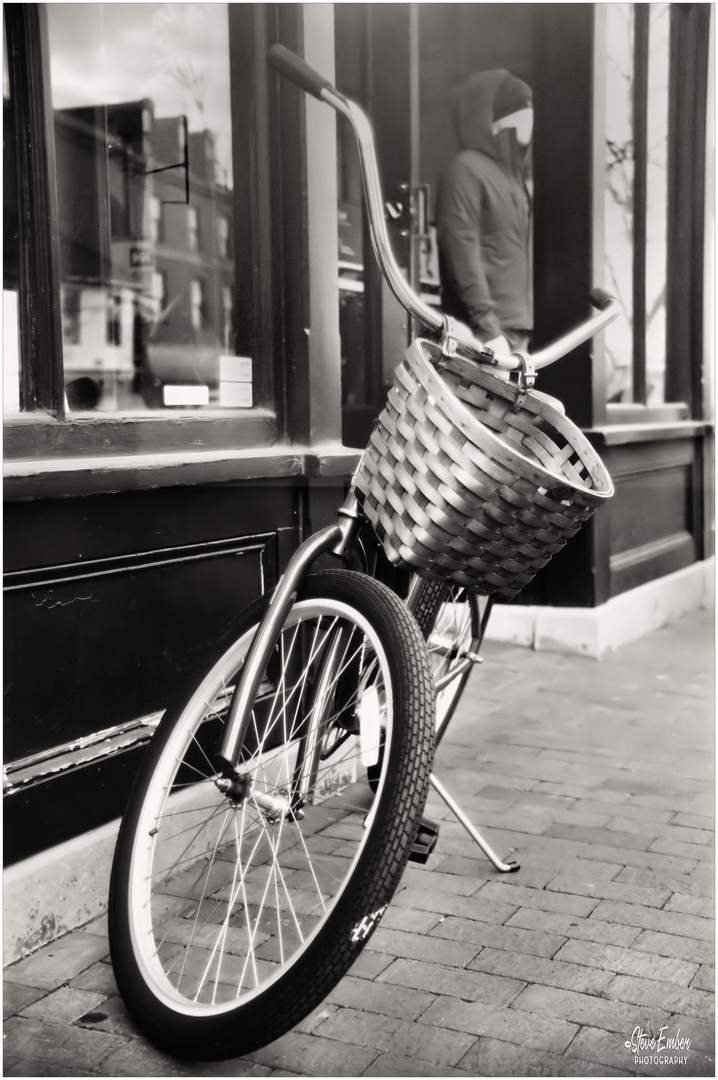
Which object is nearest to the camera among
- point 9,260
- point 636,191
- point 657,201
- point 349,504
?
point 349,504

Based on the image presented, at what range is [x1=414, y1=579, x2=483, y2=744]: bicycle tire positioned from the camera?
9.44ft

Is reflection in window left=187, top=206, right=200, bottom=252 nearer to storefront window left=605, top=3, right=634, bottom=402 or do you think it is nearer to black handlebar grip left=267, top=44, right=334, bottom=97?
black handlebar grip left=267, top=44, right=334, bottom=97

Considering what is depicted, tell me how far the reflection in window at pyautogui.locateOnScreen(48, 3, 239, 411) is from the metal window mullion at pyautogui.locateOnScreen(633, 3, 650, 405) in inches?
135

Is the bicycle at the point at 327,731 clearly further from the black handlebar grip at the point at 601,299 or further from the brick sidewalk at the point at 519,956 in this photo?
the brick sidewalk at the point at 519,956

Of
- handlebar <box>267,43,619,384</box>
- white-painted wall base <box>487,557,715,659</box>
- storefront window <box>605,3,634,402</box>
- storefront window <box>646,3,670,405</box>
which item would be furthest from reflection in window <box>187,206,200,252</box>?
storefront window <box>646,3,670,405</box>

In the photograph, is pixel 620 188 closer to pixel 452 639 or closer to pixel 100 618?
pixel 452 639

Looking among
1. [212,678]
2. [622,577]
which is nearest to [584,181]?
[622,577]

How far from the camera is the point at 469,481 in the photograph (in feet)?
6.79

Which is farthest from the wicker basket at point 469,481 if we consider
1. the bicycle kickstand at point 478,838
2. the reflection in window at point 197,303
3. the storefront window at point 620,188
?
the storefront window at point 620,188

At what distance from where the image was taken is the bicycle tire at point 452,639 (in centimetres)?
288

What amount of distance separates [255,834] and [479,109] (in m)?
3.74

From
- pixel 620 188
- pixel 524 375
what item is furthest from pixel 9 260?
pixel 620 188

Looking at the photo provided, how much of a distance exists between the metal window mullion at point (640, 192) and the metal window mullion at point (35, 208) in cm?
424

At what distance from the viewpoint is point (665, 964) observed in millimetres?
2449
